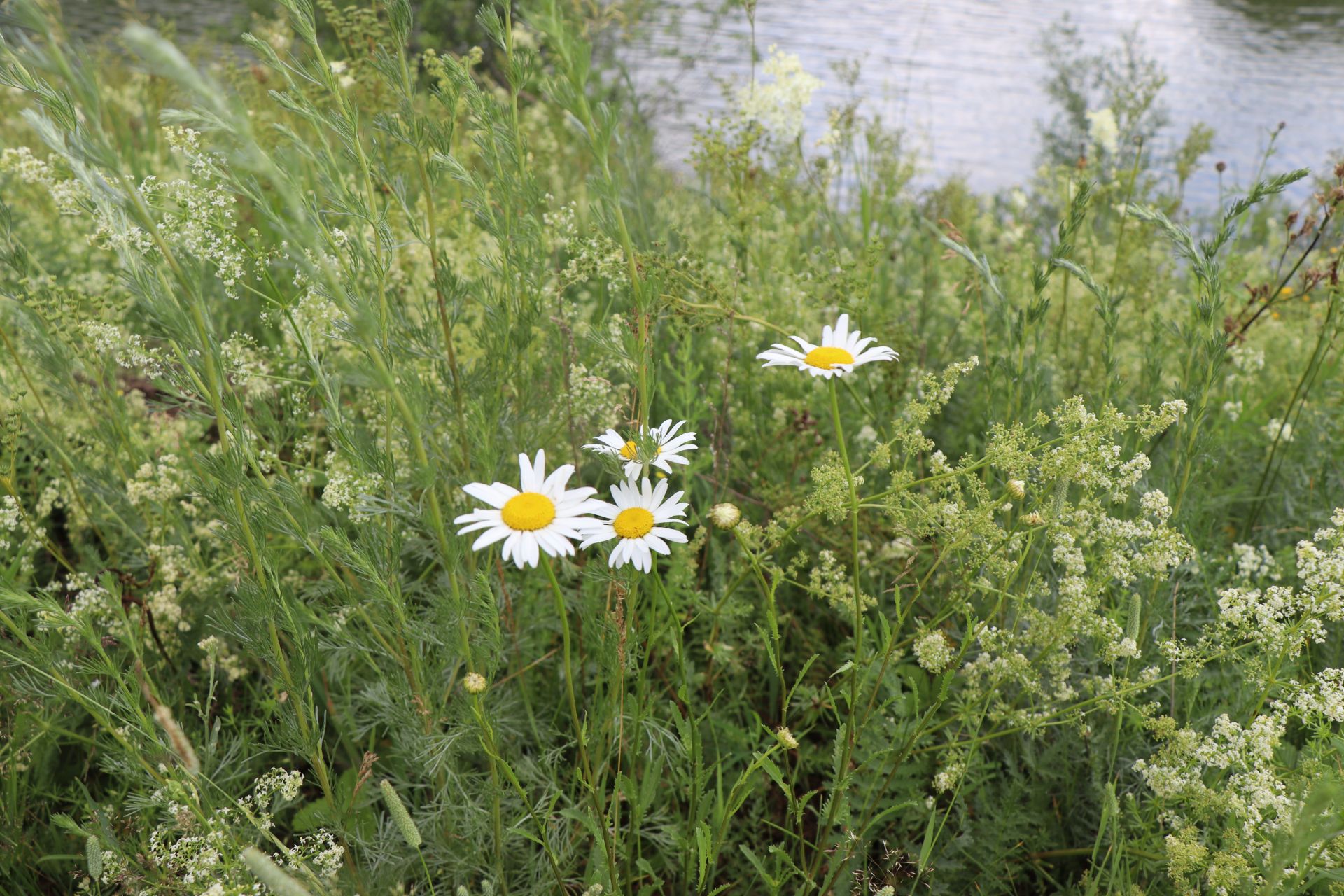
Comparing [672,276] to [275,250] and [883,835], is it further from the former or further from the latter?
[883,835]

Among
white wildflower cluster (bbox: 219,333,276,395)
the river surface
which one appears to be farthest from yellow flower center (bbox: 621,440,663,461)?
the river surface

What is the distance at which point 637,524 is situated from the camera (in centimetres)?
128

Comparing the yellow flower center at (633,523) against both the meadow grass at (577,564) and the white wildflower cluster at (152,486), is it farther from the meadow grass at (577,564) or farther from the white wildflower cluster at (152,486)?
the white wildflower cluster at (152,486)

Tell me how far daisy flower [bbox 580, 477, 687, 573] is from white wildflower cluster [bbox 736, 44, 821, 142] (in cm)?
231

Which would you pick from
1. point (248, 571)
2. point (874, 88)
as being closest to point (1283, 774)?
point (248, 571)

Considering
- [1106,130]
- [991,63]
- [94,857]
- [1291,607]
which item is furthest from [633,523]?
[991,63]

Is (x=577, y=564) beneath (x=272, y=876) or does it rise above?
beneath

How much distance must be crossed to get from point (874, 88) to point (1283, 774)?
9.78m

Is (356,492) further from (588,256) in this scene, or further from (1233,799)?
(1233,799)

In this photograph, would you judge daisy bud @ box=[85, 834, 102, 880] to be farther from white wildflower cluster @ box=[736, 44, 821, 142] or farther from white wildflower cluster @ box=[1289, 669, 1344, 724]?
white wildflower cluster @ box=[736, 44, 821, 142]

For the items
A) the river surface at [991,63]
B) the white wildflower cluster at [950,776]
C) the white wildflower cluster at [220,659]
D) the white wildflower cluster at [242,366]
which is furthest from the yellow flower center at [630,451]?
the river surface at [991,63]

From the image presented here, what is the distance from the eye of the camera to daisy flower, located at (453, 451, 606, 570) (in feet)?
3.78

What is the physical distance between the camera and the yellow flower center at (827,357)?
1385 millimetres

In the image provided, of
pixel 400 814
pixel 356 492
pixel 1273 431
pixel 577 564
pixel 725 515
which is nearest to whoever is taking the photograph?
pixel 400 814
